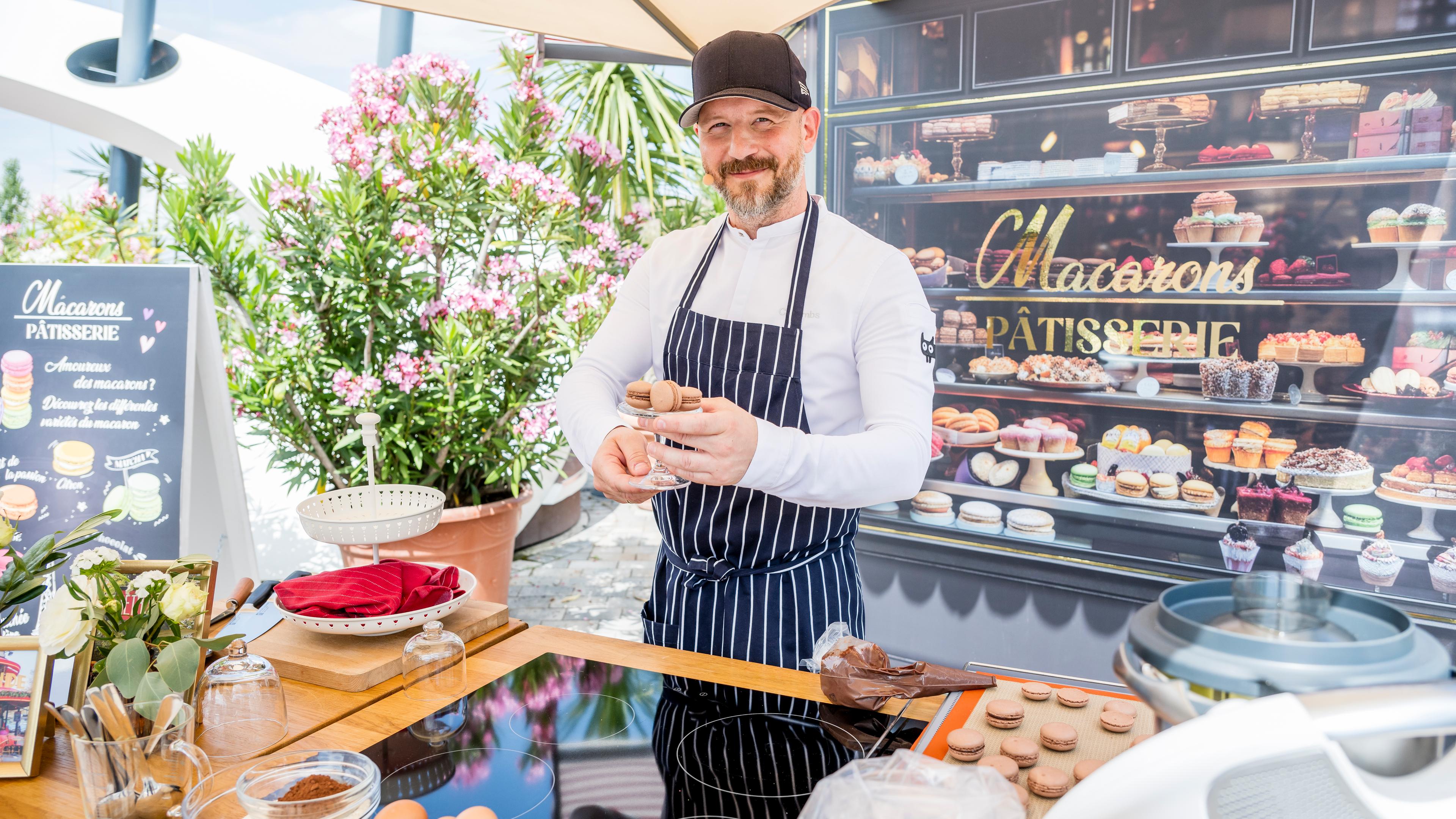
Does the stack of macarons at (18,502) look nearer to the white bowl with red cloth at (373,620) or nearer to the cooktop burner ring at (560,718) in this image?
the white bowl with red cloth at (373,620)

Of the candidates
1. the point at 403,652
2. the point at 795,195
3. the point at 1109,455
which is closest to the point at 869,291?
the point at 795,195

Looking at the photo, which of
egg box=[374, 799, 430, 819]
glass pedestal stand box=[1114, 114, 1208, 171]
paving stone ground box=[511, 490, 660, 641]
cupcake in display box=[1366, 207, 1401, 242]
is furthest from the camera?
paving stone ground box=[511, 490, 660, 641]

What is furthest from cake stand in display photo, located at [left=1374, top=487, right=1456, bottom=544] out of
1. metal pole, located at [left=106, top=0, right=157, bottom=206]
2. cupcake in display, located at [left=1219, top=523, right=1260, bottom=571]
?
metal pole, located at [left=106, top=0, right=157, bottom=206]

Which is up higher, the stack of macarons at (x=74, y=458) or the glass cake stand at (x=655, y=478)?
the glass cake stand at (x=655, y=478)

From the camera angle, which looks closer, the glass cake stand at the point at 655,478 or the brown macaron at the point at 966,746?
the brown macaron at the point at 966,746

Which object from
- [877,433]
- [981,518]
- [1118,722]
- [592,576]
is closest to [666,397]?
[877,433]

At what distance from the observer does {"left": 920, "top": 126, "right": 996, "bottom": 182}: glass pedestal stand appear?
3.26m

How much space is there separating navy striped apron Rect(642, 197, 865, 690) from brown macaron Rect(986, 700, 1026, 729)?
2.03 feet

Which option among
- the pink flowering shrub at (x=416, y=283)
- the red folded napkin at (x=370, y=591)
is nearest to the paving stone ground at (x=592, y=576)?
the pink flowering shrub at (x=416, y=283)

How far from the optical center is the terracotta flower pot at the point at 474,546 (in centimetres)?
351

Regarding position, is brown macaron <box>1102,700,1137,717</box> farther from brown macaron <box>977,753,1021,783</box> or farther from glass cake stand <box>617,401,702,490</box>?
glass cake stand <box>617,401,702,490</box>

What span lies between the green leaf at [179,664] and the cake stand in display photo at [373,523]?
13.7 inches

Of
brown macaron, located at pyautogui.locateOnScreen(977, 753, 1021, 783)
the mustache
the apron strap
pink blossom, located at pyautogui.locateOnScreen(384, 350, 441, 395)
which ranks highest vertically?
the mustache

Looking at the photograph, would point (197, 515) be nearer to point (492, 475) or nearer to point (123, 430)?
point (123, 430)
